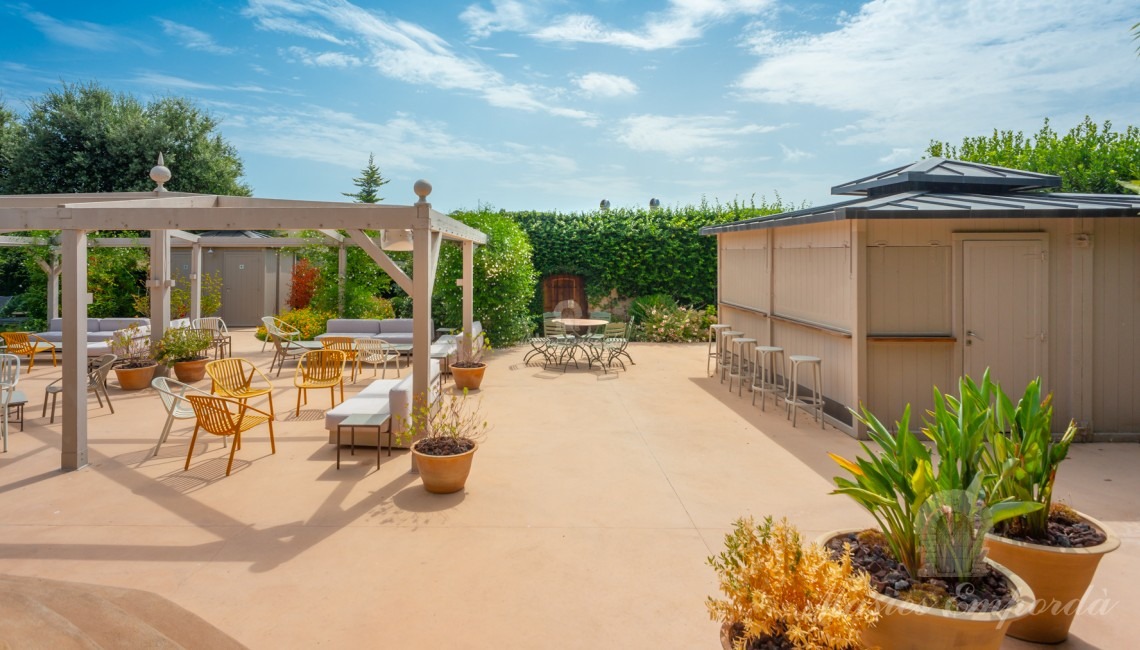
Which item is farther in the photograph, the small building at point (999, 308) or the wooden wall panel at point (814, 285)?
the wooden wall panel at point (814, 285)

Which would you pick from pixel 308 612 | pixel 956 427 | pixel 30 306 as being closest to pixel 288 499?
pixel 308 612

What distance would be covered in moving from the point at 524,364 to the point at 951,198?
6.86m

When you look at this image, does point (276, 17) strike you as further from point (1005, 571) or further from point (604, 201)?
point (1005, 571)

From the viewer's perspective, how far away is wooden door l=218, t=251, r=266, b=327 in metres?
17.6

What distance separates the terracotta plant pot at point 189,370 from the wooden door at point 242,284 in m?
9.33

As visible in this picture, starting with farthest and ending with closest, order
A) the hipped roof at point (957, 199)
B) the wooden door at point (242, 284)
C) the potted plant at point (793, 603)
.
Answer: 1. the wooden door at point (242, 284)
2. the hipped roof at point (957, 199)
3. the potted plant at point (793, 603)

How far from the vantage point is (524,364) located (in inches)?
433

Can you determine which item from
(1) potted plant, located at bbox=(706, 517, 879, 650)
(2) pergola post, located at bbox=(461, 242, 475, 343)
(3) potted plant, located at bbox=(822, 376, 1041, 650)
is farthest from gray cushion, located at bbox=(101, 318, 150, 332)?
(3) potted plant, located at bbox=(822, 376, 1041, 650)

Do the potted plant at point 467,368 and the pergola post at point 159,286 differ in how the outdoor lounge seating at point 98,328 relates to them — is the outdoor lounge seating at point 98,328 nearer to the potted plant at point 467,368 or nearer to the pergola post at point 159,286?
the pergola post at point 159,286

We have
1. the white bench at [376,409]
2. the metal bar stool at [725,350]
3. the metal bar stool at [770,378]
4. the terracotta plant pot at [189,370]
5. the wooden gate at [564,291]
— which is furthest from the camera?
the wooden gate at [564,291]

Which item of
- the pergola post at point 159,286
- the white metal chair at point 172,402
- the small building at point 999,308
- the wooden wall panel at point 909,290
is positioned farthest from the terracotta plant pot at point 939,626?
the pergola post at point 159,286

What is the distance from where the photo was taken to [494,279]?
12578mm

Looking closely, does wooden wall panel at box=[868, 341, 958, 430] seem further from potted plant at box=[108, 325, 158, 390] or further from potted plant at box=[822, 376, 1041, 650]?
potted plant at box=[108, 325, 158, 390]

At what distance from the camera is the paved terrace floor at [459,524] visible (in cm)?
291
